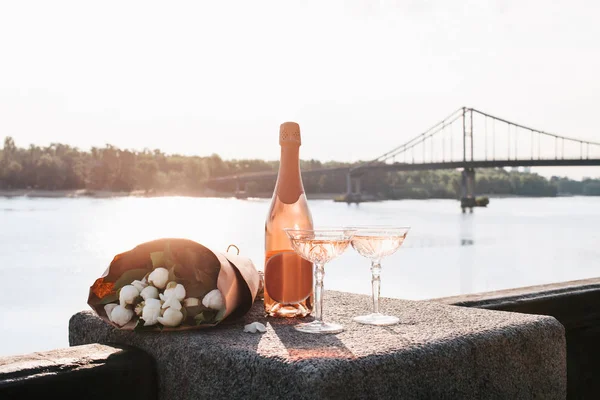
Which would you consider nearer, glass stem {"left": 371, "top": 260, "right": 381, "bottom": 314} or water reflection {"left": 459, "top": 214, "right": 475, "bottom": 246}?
glass stem {"left": 371, "top": 260, "right": 381, "bottom": 314}

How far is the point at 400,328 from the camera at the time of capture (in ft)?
5.54

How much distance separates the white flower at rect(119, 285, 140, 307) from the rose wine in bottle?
0.34 metres

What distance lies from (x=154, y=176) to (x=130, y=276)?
189 ft

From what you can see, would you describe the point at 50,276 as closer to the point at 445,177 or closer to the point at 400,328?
the point at 400,328

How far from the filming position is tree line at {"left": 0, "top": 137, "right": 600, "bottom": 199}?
54.4 m

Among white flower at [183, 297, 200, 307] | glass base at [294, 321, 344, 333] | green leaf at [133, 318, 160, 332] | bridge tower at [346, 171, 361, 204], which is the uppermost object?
white flower at [183, 297, 200, 307]

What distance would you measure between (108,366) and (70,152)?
6020 cm

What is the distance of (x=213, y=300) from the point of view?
1615 millimetres

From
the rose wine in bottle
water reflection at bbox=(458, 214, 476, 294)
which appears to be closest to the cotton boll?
the rose wine in bottle

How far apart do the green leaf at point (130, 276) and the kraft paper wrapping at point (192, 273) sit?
0.06 ft

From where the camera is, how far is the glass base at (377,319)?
68.4 inches

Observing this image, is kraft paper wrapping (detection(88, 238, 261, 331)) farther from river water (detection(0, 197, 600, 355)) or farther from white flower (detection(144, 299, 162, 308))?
river water (detection(0, 197, 600, 355))

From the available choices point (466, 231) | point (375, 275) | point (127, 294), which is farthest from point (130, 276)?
point (466, 231)

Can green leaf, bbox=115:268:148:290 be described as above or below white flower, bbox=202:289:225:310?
above
